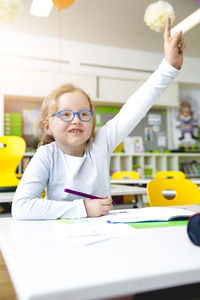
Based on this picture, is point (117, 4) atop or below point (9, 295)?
atop

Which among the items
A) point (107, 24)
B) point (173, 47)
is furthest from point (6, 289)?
point (107, 24)

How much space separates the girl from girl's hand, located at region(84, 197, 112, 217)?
113 millimetres

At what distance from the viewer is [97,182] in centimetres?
119

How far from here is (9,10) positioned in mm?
2373

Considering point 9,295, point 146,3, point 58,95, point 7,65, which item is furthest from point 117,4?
point 9,295

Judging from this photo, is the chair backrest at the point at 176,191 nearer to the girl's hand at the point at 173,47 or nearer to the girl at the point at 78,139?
the girl at the point at 78,139

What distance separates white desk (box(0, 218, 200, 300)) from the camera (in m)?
0.36

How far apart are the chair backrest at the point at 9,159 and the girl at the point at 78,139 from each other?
61 centimetres

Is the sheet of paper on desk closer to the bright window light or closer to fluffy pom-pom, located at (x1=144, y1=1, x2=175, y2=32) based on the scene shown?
fluffy pom-pom, located at (x1=144, y1=1, x2=175, y2=32)

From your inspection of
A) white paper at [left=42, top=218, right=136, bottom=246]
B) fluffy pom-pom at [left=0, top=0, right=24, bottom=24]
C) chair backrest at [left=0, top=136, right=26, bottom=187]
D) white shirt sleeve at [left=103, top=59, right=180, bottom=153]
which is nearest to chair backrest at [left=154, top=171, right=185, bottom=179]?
chair backrest at [left=0, top=136, right=26, bottom=187]

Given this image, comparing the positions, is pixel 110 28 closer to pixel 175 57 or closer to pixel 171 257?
pixel 175 57

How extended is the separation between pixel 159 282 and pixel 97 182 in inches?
31.5

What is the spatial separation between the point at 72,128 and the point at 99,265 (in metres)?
0.79

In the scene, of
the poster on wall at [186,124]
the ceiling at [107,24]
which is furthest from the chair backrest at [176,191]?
the poster on wall at [186,124]
